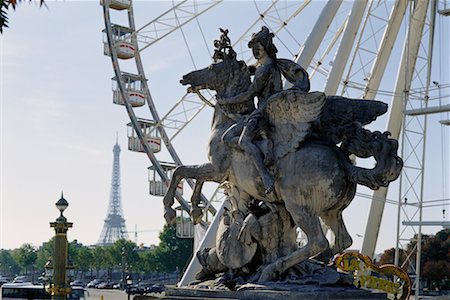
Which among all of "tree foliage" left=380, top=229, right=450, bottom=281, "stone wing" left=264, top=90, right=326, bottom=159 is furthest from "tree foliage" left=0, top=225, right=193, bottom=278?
"stone wing" left=264, top=90, right=326, bottom=159

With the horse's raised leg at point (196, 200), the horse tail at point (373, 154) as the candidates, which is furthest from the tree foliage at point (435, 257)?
the horse tail at point (373, 154)

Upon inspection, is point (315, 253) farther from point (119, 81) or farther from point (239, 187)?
point (119, 81)

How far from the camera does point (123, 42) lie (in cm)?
2964

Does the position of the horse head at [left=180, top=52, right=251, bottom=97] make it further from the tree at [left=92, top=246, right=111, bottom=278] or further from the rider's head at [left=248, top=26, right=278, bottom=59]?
the tree at [left=92, top=246, right=111, bottom=278]

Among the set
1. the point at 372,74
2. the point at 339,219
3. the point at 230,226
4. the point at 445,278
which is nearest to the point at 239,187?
the point at 230,226

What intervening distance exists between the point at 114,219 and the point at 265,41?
522 ft

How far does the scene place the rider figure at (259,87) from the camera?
29.7 ft

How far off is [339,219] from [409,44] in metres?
14.9

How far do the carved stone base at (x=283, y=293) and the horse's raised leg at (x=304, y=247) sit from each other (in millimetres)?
210

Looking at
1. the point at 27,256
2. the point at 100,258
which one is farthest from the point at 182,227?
the point at 27,256

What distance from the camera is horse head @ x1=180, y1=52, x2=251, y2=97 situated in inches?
384

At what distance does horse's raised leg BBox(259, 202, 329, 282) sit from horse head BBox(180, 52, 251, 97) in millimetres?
1582

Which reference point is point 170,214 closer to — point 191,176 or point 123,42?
point 191,176

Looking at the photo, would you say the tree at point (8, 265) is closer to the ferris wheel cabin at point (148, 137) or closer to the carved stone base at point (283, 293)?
the ferris wheel cabin at point (148, 137)
